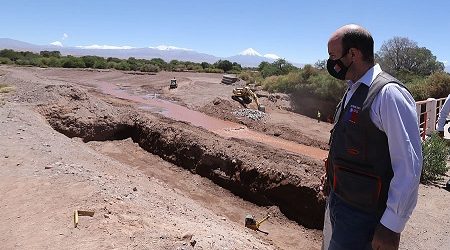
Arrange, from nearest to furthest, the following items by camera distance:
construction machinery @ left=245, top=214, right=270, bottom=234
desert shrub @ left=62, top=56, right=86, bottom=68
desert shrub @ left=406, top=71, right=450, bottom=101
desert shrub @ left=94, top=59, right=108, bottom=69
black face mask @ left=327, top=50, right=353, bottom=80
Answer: black face mask @ left=327, top=50, right=353, bottom=80
construction machinery @ left=245, top=214, right=270, bottom=234
desert shrub @ left=406, top=71, right=450, bottom=101
desert shrub @ left=62, top=56, right=86, bottom=68
desert shrub @ left=94, top=59, right=108, bottom=69

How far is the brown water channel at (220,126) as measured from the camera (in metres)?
16.0

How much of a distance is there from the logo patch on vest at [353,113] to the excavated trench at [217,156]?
665 cm

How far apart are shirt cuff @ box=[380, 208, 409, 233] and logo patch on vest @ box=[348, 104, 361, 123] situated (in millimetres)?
533

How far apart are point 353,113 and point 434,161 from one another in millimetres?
7152

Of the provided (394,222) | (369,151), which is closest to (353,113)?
(369,151)

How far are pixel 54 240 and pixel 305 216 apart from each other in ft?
18.2

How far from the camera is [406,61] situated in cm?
3356

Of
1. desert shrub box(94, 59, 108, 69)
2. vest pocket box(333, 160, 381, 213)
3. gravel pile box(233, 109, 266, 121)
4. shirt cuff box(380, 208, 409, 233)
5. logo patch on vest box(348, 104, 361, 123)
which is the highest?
logo patch on vest box(348, 104, 361, 123)

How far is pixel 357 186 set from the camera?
8.61 feet

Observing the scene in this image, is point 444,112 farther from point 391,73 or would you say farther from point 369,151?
point 391,73

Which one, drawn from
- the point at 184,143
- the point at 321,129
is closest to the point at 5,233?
the point at 184,143

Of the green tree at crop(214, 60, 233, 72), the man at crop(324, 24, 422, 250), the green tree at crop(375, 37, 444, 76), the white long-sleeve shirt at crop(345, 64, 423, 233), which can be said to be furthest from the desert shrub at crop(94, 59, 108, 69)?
the white long-sleeve shirt at crop(345, 64, 423, 233)

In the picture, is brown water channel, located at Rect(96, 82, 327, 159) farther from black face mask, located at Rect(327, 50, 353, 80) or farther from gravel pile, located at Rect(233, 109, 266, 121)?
black face mask, located at Rect(327, 50, 353, 80)

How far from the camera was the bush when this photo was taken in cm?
875
